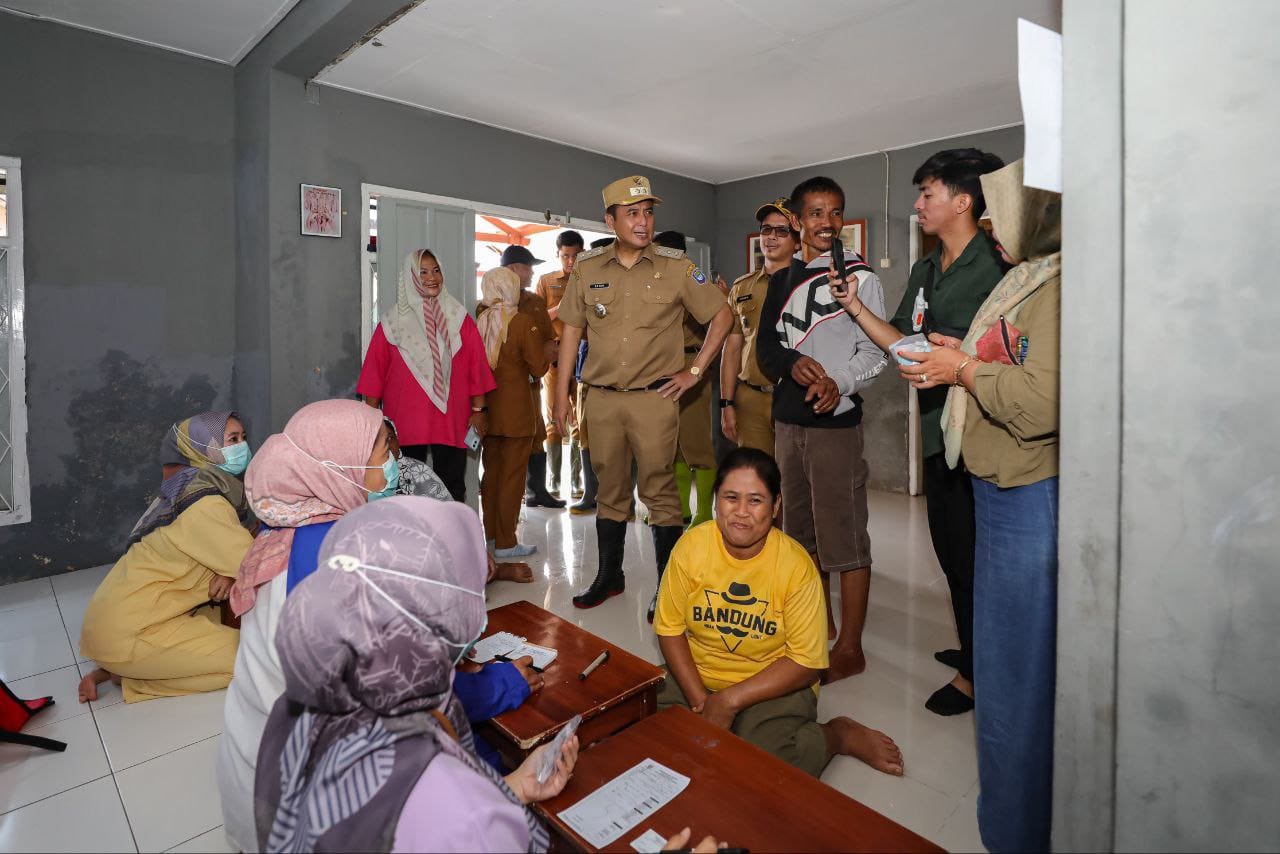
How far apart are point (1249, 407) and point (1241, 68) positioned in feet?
1.30

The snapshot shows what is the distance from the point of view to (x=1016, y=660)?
4.74ft

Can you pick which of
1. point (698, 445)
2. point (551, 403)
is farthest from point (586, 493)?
point (698, 445)

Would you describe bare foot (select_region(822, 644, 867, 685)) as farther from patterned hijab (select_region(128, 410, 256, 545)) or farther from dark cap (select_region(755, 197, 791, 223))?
patterned hijab (select_region(128, 410, 256, 545))

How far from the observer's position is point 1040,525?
1404 millimetres

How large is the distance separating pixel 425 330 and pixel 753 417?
1.72m

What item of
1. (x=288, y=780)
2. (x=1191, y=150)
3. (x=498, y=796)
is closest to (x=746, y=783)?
(x=498, y=796)

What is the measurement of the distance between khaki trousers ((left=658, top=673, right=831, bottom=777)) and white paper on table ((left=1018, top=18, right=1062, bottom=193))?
4.35 feet

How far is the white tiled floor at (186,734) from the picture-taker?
1707 mm

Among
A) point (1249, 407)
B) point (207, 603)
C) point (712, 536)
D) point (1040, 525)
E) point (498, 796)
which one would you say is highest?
point (1249, 407)

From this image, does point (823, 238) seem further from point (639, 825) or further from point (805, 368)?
point (639, 825)

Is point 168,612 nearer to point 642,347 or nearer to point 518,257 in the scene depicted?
point 642,347

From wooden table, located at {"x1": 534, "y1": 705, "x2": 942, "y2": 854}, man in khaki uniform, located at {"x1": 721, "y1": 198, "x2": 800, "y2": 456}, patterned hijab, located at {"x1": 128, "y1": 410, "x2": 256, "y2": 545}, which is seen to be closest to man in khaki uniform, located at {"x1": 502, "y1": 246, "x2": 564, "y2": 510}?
man in khaki uniform, located at {"x1": 721, "y1": 198, "x2": 800, "y2": 456}

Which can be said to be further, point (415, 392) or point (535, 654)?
point (415, 392)

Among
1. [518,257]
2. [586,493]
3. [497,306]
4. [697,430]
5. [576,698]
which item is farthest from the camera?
[586,493]
